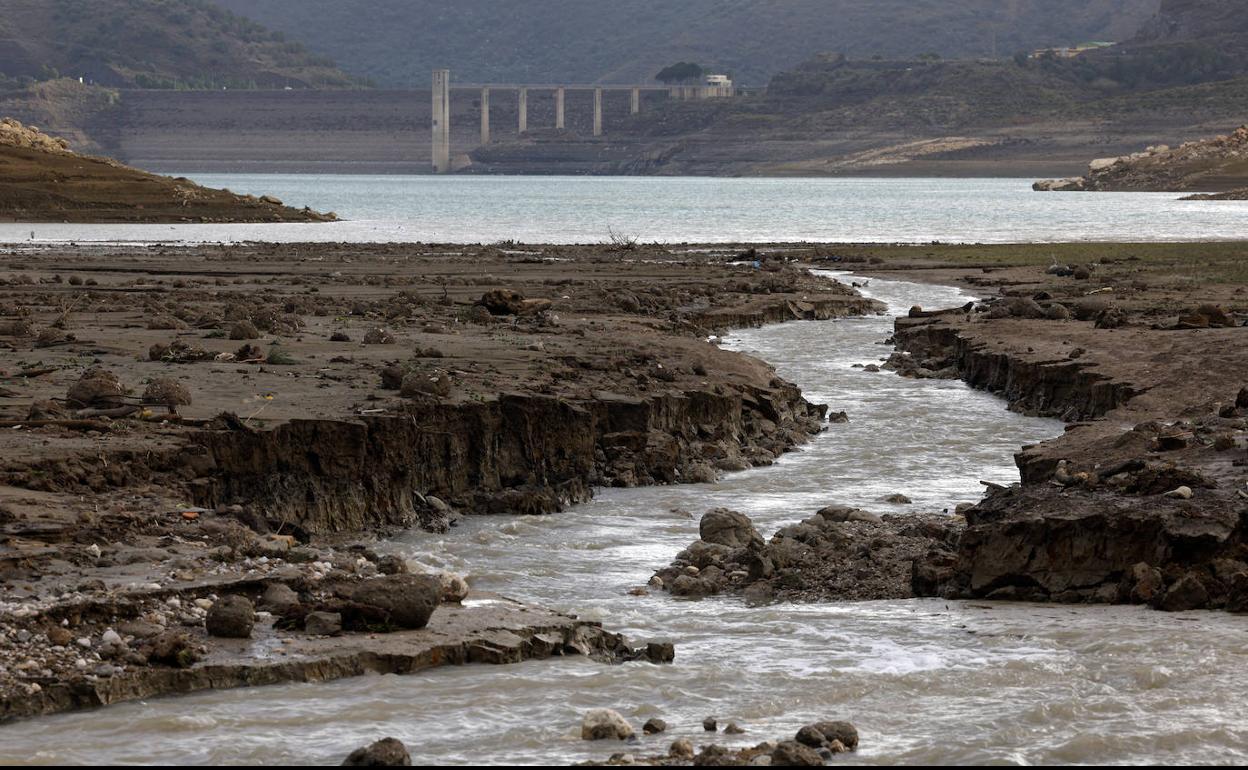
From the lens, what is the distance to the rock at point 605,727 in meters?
8.39

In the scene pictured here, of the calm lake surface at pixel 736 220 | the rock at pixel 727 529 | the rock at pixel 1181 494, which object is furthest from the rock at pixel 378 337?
the calm lake surface at pixel 736 220

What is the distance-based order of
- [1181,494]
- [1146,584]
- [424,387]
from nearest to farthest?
[1146,584] < [1181,494] < [424,387]

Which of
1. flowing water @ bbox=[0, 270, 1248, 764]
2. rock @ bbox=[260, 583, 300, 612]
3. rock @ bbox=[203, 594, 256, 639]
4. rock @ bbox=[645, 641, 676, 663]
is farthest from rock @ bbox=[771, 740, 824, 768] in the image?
rock @ bbox=[260, 583, 300, 612]

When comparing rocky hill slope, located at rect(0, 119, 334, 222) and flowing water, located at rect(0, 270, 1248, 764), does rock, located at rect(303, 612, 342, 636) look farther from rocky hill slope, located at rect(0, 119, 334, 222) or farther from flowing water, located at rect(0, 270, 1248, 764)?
rocky hill slope, located at rect(0, 119, 334, 222)

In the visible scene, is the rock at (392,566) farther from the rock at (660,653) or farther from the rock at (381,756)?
the rock at (381,756)

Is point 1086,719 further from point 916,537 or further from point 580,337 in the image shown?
point 580,337

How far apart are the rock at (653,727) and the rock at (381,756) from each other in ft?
4.12

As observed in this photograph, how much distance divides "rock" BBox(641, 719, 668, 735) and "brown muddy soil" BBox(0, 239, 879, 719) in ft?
4.15

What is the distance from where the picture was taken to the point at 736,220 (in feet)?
262

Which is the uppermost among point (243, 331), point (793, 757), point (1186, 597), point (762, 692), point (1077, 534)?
point (243, 331)

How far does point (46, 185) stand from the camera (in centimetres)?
6669

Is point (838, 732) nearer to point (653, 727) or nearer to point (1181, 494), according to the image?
point (653, 727)

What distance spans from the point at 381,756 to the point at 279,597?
2330 mm

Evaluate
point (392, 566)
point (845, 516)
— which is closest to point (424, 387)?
point (845, 516)
